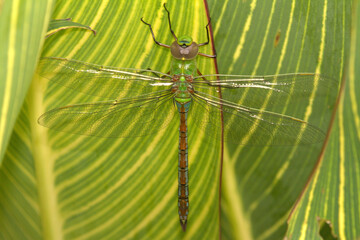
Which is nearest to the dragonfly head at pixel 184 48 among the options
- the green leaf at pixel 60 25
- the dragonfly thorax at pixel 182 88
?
the dragonfly thorax at pixel 182 88

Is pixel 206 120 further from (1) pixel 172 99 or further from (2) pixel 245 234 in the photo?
(2) pixel 245 234

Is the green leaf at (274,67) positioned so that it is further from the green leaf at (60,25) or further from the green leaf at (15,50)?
the green leaf at (15,50)

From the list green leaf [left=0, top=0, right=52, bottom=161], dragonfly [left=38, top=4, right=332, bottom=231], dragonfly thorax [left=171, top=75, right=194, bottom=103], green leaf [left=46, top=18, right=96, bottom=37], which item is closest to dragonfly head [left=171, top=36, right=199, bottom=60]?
dragonfly [left=38, top=4, right=332, bottom=231]

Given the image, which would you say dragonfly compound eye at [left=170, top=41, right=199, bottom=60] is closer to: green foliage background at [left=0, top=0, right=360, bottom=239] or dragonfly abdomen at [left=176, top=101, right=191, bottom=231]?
green foliage background at [left=0, top=0, right=360, bottom=239]

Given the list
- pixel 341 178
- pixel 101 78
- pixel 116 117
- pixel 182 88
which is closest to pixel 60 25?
pixel 101 78

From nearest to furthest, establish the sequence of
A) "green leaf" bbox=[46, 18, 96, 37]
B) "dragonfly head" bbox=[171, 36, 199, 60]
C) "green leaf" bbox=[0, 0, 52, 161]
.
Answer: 1. "green leaf" bbox=[0, 0, 52, 161]
2. "green leaf" bbox=[46, 18, 96, 37]
3. "dragonfly head" bbox=[171, 36, 199, 60]

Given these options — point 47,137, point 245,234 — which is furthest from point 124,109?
point 245,234

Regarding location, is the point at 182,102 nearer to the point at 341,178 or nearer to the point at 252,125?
the point at 252,125
